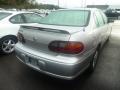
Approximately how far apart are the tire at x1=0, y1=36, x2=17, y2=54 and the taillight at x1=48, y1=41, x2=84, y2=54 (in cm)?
248

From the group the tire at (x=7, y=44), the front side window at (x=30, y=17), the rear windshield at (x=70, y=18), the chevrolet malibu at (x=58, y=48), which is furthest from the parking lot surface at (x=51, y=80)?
the front side window at (x=30, y=17)

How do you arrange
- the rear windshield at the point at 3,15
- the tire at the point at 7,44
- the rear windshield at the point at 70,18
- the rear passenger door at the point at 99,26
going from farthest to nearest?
the rear windshield at the point at 3,15 → the tire at the point at 7,44 → the rear passenger door at the point at 99,26 → the rear windshield at the point at 70,18

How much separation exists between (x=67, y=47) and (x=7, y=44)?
9.06ft

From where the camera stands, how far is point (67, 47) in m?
2.62

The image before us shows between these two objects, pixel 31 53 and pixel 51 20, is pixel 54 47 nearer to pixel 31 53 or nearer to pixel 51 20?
pixel 31 53

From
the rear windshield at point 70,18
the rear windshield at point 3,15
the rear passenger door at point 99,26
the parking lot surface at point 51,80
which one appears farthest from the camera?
the rear windshield at point 3,15

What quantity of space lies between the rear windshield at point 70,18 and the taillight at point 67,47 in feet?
2.63

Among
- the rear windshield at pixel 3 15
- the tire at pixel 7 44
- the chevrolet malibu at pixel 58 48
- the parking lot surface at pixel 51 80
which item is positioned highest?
the rear windshield at pixel 3 15

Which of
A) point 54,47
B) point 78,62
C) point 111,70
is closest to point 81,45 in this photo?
point 78,62

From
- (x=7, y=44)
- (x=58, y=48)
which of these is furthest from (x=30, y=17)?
(x=58, y=48)

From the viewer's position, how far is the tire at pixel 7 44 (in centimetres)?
464

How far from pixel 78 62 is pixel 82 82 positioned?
0.81 meters

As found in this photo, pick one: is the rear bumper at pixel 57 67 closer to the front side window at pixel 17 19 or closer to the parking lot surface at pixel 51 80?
the parking lot surface at pixel 51 80

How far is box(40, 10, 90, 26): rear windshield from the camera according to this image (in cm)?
342
